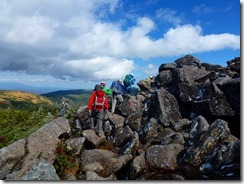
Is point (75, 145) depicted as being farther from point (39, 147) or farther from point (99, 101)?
point (99, 101)

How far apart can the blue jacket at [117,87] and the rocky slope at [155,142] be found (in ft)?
5.22

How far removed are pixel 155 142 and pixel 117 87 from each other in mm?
9783

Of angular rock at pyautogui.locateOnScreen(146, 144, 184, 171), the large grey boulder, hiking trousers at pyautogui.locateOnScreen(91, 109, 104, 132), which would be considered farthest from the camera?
hiking trousers at pyautogui.locateOnScreen(91, 109, 104, 132)

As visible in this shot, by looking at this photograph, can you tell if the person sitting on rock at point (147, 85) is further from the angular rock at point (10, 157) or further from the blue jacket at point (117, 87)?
the angular rock at point (10, 157)

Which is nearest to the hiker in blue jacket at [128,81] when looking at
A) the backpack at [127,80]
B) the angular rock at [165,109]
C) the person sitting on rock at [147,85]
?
the backpack at [127,80]

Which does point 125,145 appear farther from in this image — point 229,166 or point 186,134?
point 229,166

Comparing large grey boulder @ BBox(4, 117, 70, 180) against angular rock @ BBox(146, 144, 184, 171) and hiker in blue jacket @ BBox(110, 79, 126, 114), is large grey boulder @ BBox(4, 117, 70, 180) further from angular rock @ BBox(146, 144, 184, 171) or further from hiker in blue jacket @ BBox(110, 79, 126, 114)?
hiker in blue jacket @ BBox(110, 79, 126, 114)

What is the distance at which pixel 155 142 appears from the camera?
64.6 ft

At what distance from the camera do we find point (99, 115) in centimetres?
2242

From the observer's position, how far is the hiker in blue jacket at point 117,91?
27.0 m

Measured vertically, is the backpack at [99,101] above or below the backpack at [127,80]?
below

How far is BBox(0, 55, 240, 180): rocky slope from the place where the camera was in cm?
1504

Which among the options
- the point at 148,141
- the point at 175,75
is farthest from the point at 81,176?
the point at 175,75

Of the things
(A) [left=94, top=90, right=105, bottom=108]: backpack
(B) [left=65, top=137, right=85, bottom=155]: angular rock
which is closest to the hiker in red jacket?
(A) [left=94, top=90, right=105, bottom=108]: backpack
